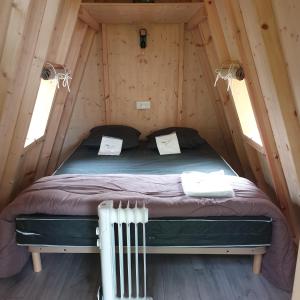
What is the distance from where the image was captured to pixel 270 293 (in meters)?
1.86

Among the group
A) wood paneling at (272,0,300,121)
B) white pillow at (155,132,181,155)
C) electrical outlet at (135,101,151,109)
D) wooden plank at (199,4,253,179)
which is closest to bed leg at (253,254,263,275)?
wood paneling at (272,0,300,121)

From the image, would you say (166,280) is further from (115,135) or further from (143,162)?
(115,135)

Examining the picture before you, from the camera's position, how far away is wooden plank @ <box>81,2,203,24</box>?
99.3 inches

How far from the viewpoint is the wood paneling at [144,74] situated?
10.9ft

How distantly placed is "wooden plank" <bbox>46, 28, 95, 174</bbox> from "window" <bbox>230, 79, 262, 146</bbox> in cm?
164

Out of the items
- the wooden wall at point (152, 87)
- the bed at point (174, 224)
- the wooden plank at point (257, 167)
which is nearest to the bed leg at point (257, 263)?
the bed at point (174, 224)

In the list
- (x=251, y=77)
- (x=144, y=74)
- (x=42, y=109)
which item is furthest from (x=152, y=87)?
(x=251, y=77)

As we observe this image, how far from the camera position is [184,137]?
10.7 ft

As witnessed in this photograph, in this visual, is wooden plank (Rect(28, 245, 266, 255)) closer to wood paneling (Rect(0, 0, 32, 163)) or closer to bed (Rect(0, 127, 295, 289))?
bed (Rect(0, 127, 295, 289))

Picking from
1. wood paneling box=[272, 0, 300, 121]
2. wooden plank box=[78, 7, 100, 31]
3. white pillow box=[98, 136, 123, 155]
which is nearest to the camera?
wood paneling box=[272, 0, 300, 121]

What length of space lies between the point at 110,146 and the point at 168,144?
634 mm

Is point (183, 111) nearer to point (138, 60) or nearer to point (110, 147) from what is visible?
point (138, 60)

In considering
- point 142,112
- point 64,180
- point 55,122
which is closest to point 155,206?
Answer: point 64,180

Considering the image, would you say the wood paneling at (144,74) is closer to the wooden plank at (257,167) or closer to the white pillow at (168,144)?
the white pillow at (168,144)
